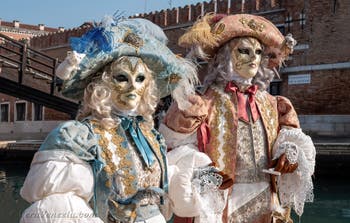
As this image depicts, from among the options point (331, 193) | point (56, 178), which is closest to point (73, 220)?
point (56, 178)

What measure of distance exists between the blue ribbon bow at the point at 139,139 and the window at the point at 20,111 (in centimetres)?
1917

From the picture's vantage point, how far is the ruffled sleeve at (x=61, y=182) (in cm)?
156

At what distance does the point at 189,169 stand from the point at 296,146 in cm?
79

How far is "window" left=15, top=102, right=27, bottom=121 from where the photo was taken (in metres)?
20.4

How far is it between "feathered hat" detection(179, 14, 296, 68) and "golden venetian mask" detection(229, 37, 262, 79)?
34 millimetres

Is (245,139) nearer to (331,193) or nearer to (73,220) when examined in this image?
(73,220)

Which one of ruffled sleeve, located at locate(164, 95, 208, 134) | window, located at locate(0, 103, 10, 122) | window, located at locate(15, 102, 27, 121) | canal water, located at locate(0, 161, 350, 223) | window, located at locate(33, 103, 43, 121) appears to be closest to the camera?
ruffled sleeve, located at locate(164, 95, 208, 134)

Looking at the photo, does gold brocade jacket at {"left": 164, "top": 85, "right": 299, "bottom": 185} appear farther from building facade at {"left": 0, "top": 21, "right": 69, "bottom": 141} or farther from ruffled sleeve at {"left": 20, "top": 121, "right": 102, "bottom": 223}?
building facade at {"left": 0, "top": 21, "right": 69, "bottom": 141}

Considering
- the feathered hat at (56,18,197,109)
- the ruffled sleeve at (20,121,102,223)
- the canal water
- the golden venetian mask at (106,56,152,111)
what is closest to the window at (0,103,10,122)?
the canal water

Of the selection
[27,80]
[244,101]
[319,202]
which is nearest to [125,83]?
[244,101]

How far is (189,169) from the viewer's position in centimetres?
200

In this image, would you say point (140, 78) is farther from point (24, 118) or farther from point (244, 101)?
point (24, 118)

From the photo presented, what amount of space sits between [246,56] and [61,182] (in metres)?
1.38

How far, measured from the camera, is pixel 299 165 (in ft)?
8.66
